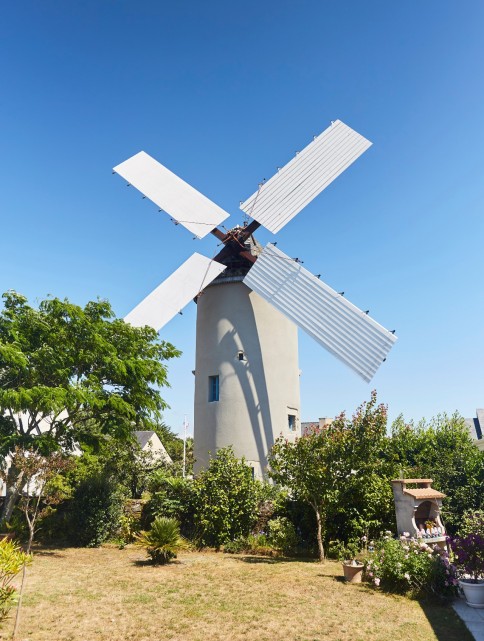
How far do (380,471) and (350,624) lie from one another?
8.15 meters

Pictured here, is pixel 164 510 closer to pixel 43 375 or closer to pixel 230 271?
pixel 43 375

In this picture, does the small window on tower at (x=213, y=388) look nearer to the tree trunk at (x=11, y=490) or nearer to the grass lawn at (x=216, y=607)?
the tree trunk at (x=11, y=490)

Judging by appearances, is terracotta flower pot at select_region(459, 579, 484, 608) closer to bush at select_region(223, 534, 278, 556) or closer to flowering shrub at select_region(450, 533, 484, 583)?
flowering shrub at select_region(450, 533, 484, 583)

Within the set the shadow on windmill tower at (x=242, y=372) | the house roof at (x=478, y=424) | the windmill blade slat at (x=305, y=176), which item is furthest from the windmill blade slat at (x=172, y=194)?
the house roof at (x=478, y=424)

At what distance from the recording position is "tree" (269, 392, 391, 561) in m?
15.0

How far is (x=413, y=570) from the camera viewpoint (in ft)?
35.0

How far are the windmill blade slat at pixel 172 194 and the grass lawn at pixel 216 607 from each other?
627 inches

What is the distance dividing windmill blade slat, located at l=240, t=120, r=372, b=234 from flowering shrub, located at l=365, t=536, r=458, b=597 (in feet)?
49.1

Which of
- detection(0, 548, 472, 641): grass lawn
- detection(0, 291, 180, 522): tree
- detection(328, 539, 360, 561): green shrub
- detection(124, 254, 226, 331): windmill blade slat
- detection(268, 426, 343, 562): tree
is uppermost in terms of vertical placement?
detection(124, 254, 226, 331): windmill blade slat

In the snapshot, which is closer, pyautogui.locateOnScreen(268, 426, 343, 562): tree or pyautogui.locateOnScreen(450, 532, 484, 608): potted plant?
pyautogui.locateOnScreen(450, 532, 484, 608): potted plant

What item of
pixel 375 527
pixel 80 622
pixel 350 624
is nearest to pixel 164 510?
pixel 375 527

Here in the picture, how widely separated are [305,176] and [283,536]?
53.5ft

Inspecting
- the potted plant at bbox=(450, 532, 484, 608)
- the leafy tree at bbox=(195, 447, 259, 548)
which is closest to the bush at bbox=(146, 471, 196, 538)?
the leafy tree at bbox=(195, 447, 259, 548)

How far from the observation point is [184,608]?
32.0 feet
